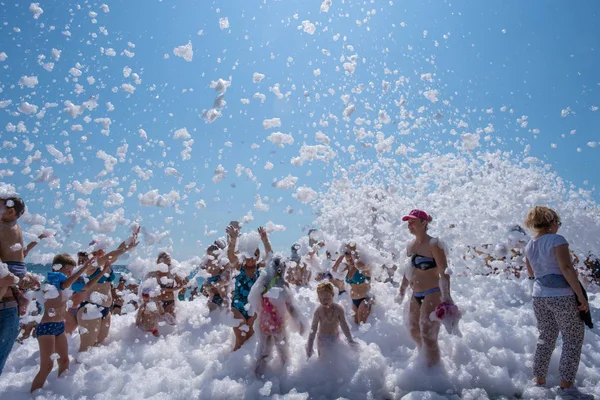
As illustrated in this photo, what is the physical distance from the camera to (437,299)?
4633 mm

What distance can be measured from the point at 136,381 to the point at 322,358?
2564 millimetres

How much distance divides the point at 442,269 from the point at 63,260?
510 centimetres

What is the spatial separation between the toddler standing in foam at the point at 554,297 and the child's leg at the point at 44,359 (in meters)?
5.76

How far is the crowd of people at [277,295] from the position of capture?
373 centimetres

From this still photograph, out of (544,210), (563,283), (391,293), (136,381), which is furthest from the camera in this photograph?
(391,293)

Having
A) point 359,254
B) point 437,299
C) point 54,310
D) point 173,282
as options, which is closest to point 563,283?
point 437,299

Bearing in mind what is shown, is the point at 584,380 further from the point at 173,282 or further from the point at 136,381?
the point at 173,282

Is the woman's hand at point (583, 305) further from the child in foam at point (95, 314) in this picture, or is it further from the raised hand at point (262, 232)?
the child in foam at point (95, 314)

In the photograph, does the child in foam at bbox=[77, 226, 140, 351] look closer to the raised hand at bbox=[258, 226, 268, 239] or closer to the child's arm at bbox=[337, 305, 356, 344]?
the raised hand at bbox=[258, 226, 268, 239]

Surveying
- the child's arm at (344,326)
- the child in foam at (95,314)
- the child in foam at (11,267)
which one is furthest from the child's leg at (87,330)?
the child's arm at (344,326)

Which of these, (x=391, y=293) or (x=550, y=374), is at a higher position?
(x=391, y=293)

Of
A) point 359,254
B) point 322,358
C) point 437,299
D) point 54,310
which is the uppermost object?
point 359,254

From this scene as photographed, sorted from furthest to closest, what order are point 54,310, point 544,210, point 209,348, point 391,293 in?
1. point 391,293
2. point 209,348
3. point 54,310
4. point 544,210

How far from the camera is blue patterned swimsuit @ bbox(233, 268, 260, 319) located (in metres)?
6.29
